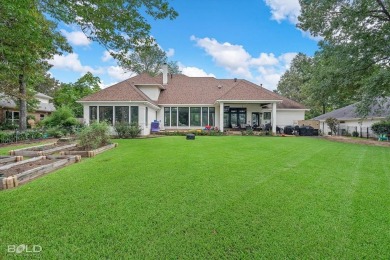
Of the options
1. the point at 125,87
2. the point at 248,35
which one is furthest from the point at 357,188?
the point at 248,35

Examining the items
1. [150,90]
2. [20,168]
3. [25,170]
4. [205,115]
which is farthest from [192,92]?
[25,170]

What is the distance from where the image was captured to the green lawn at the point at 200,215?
8.83ft

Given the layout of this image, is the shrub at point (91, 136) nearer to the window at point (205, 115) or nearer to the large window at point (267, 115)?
the window at point (205, 115)

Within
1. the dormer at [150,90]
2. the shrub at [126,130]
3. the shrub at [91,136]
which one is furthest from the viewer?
the dormer at [150,90]

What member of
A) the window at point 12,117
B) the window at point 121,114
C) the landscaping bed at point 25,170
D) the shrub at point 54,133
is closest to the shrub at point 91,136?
the landscaping bed at point 25,170

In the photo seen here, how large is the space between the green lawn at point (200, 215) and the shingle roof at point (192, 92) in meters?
14.0

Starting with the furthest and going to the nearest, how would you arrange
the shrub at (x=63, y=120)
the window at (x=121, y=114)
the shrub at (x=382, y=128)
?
the shrub at (x=63, y=120), the window at (x=121, y=114), the shrub at (x=382, y=128)

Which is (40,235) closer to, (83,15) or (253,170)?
(83,15)

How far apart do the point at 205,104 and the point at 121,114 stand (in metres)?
8.42

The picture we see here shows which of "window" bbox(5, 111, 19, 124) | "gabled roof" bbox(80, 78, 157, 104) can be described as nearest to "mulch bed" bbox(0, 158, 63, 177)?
"gabled roof" bbox(80, 78, 157, 104)

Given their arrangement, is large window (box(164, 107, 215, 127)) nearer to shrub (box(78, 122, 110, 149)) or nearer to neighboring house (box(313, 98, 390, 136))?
neighboring house (box(313, 98, 390, 136))

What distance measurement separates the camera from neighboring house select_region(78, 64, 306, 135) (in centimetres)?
2053

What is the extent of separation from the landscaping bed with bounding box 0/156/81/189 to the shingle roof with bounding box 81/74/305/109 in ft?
35.8

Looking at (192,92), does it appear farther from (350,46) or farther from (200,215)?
(200,215)
